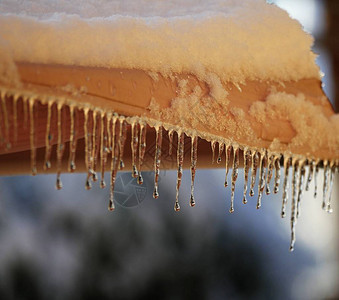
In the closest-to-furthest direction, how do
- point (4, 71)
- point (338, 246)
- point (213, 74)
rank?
point (4, 71)
point (213, 74)
point (338, 246)

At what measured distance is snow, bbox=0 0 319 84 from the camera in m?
0.37

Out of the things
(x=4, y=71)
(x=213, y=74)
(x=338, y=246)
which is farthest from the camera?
(x=338, y=246)

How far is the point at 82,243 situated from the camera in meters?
2.61

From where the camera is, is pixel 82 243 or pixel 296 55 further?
pixel 82 243

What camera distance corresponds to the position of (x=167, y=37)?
43 cm

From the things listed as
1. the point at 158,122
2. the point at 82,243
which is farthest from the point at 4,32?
the point at 82,243

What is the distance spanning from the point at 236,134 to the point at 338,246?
2.32 metres

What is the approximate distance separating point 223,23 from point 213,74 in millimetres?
58

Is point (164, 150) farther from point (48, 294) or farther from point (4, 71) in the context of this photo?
point (48, 294)

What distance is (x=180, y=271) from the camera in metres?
2.65

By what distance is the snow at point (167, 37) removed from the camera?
0.37 meters

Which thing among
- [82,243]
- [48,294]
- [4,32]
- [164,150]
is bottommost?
[48,294]

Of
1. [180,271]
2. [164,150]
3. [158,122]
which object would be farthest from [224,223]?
[158,122]

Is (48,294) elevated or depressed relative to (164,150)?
depressed
